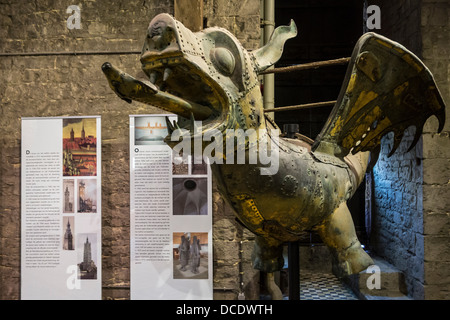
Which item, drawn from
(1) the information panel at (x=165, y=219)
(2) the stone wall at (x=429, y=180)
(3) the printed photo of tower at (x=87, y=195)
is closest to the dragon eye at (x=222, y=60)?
(1) the information panel at (x=165, y=219)

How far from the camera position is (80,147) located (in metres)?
3.06

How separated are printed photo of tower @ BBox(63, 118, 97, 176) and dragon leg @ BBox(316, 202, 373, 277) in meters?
1.99

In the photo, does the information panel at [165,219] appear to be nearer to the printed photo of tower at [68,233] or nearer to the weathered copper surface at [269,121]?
the printed photo of tower at [68,233]

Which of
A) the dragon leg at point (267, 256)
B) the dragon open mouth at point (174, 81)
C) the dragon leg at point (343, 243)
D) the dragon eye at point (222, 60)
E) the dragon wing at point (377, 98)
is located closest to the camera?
the dragon open mouth at point (174, 81)

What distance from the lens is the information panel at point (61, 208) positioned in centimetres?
305

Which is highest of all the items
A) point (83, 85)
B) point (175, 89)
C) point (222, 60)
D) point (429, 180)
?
point (83, 85)

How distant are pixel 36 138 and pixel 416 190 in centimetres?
323

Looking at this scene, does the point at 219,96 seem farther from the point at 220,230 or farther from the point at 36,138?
the point at 36,138

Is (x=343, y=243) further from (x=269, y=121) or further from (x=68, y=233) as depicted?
(x=68, y=233)

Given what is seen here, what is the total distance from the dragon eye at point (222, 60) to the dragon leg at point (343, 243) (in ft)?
3.00

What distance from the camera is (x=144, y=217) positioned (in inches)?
120

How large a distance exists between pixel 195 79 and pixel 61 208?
85.6 inches

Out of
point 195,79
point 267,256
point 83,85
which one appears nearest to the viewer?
point 195,79

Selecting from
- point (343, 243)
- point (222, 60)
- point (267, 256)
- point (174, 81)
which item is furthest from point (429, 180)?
point (174, 81)
